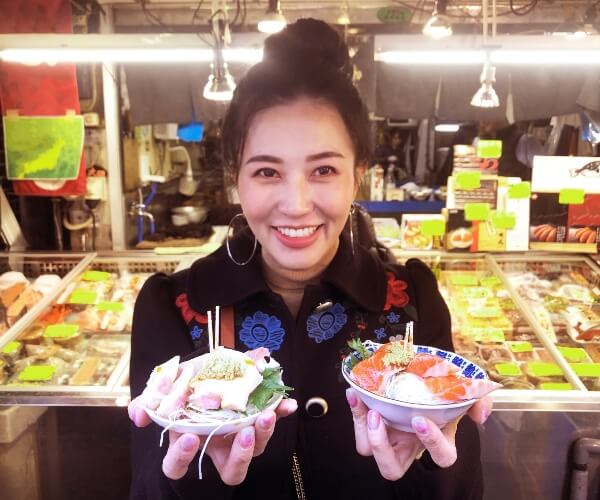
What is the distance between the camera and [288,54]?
182 cm

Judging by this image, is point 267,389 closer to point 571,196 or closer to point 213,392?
point 213,392

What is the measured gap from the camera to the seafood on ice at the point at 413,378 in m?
1.45

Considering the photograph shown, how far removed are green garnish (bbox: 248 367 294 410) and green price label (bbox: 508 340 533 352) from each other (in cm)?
255

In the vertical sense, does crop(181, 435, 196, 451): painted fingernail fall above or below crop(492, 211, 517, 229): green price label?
below

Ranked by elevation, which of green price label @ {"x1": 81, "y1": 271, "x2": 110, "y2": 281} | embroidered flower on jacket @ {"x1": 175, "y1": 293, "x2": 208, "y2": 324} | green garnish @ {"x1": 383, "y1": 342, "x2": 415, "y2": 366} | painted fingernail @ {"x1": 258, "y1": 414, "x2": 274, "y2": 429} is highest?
embroidered flower on jacket @ {"x1": 175, "y1": 293, "x2": 208, "y2": 324}

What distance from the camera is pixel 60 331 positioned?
3744mm

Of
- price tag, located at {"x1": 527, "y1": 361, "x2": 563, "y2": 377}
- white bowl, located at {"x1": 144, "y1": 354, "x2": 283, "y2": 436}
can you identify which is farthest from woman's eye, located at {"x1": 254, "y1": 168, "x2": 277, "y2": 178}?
price tag, located at {"x1": 527, "y1": 361, "x2": 563, "y2": 377}

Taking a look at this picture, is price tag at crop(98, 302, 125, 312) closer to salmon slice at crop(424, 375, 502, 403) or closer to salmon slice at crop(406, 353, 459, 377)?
salmon slice at crop(406, 353, 459, 377)

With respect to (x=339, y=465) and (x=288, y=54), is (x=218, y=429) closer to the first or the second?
(x=339, y=465)

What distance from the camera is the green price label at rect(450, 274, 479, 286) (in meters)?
4.46

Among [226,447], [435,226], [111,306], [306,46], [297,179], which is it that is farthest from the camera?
[435,226]

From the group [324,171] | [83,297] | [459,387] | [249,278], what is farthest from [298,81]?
[83,297]

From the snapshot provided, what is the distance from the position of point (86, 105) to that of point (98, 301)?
2.02 metres

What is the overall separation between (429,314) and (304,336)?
44 cm
